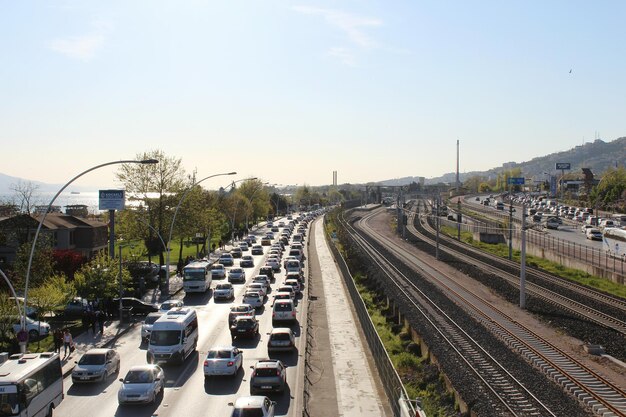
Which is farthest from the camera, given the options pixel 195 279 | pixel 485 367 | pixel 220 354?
pixel 195 279

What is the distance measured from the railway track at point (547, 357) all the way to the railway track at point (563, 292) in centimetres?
459

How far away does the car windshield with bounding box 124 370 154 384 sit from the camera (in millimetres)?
20641

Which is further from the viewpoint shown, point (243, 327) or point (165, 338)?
point (243, 327)

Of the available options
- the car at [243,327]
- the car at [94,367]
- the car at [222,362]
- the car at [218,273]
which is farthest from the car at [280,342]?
the car at [218,273]

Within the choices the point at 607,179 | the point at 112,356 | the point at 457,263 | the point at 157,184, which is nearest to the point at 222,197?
the point at 157,184

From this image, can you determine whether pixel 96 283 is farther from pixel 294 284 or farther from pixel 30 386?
pixel 30 386

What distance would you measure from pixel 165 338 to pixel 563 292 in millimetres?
30366

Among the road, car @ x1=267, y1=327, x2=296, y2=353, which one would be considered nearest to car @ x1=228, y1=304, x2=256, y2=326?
the road

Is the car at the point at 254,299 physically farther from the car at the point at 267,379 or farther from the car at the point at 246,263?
the car at the point at 246,263

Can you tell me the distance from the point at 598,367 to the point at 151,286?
3652cm

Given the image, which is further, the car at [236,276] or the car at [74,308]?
the car at [236,276]

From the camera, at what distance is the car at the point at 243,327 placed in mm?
30641

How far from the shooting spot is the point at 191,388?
22750 millimetres

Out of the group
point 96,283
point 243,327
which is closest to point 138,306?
point 96,283
